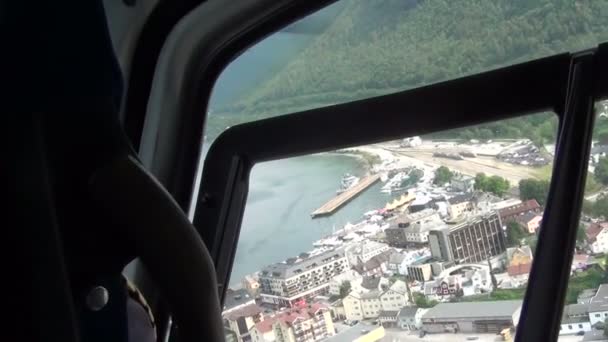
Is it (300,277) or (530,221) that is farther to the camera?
(300,277)

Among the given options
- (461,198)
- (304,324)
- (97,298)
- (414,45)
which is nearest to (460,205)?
(461,198)

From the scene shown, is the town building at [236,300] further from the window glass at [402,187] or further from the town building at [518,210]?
the town building at [518,210]

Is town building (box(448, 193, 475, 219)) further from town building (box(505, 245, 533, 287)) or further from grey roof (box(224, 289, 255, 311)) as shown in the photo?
grey roof (box(224, 289, 255, 311))

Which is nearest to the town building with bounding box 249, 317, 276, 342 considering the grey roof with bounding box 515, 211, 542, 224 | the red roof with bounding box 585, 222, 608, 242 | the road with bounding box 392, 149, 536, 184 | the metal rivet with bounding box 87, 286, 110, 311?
the road with bounding box 392, 149, 536, 184

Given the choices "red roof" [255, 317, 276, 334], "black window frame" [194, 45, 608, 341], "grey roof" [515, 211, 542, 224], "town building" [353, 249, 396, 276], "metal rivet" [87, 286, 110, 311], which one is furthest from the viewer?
"red roof" [255, 317, 276, 334]

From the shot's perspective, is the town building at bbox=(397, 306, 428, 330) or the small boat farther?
the small boat

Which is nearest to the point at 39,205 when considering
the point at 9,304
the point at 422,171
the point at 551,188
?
the point at 9,304

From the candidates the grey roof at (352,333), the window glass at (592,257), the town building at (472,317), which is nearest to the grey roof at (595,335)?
the window glass at (592,257)

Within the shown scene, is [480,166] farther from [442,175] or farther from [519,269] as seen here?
[519,269]
